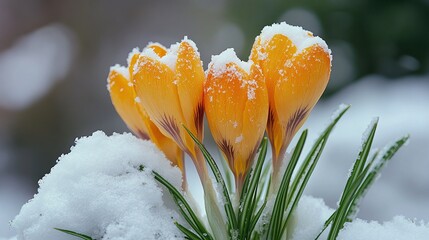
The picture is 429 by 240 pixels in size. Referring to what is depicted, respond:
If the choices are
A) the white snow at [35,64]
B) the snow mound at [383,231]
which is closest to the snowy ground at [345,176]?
the snow mound at [383,231]

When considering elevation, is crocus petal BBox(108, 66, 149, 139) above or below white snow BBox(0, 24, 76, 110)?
below

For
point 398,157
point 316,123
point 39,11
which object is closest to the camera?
point 398,157

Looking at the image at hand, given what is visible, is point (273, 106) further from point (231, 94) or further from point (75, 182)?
point (75, 182)

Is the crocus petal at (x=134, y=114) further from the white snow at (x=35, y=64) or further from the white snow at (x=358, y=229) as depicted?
the white snow at (x=35, y=64)

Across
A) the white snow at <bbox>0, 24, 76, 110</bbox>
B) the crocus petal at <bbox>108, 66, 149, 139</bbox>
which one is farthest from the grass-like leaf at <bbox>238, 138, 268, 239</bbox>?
the white snow at <bbox>0, 24, 76, 110</bbox>

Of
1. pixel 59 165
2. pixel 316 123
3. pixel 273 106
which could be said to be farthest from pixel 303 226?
pixel 316 123

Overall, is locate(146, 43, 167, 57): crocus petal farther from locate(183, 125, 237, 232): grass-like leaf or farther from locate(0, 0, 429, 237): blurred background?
locate(0, 0, 429, 237): blurred background

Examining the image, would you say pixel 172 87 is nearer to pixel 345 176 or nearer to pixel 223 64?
pixel 223 64
